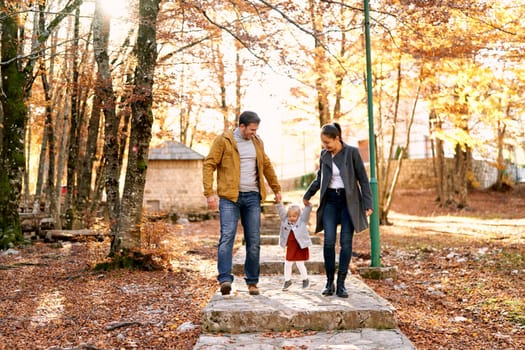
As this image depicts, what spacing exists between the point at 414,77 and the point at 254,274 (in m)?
11.4

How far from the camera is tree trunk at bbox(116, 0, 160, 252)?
333 inches

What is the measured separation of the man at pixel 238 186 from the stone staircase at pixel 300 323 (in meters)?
0.37

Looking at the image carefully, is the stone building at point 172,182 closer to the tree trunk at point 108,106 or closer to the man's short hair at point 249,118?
the tree trunk at point 108,106

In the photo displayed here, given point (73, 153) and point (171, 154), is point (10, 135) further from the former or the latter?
point (171, 154)

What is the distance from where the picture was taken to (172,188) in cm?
2520

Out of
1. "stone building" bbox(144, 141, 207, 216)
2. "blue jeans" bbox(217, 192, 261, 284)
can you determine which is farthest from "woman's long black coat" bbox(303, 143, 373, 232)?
"stone building" bbox(144, 141, 207, 216)

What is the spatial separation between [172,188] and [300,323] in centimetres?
2079

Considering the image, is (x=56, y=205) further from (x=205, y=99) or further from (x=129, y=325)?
(x=129, y=325)

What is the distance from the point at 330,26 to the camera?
1032 cm

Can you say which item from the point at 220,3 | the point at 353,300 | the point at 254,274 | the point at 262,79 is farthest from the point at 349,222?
the point at 262,79

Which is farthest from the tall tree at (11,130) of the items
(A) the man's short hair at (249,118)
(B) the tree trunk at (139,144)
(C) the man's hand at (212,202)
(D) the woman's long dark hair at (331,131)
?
(D) the woman's long dark hair at (331,131)

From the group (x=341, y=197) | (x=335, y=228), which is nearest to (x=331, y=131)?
(x=341, y=197)

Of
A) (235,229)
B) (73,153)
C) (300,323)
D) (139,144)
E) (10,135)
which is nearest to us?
(300,323)

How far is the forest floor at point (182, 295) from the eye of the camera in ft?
16.8
